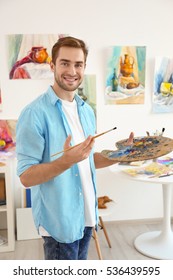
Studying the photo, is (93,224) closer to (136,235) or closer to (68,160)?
(68,160)

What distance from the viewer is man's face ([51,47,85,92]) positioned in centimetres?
127

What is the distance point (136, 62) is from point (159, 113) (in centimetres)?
54

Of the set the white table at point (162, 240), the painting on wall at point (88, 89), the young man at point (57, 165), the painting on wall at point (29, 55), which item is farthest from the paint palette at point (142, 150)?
the painting on wall at point (29, 55)


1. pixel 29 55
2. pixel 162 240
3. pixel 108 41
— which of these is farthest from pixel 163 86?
pixel 162 240

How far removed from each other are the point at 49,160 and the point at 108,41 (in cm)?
188

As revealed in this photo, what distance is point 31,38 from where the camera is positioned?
269 cm

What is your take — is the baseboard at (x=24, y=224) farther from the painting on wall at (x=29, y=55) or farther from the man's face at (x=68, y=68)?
the man's face at (x=68, y=68)

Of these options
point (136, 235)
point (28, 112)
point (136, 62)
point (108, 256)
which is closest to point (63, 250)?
point (28, 112)

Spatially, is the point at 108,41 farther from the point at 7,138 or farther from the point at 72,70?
the point at 72,70

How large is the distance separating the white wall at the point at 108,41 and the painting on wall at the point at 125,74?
0.18 ft

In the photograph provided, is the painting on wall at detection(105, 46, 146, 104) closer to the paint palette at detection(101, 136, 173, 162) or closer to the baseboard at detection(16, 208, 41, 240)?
the baseboard at detection(16, 208, 41, 240)

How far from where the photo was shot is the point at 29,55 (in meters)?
2.71

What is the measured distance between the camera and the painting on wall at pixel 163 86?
294 cm

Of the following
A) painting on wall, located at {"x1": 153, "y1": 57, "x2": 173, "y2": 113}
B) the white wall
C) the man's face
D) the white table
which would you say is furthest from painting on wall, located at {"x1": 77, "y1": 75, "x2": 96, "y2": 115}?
the man's face
